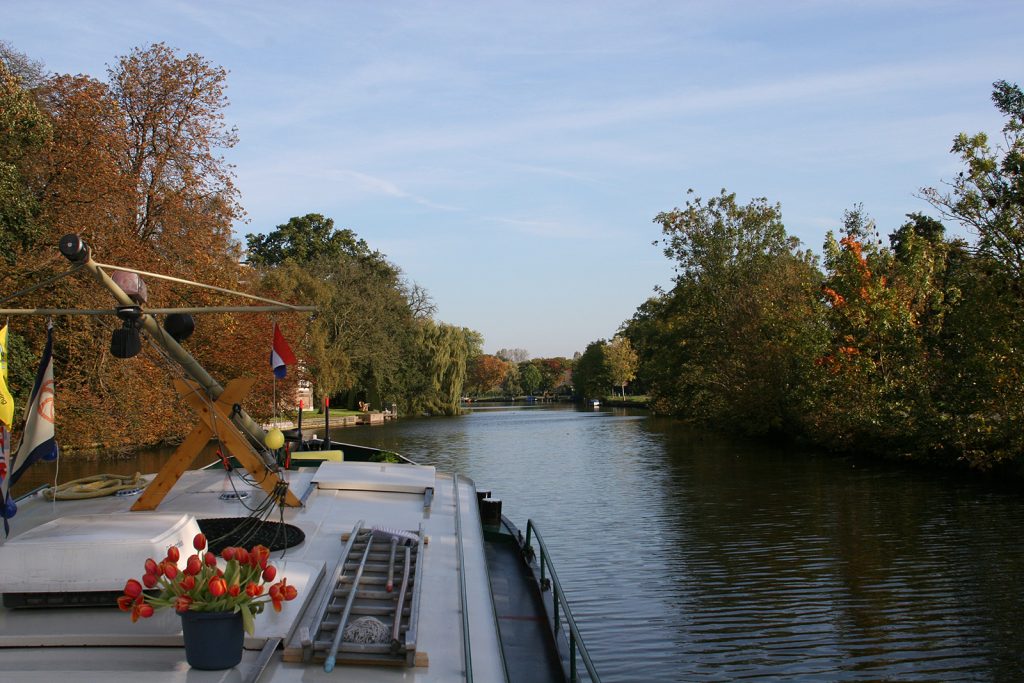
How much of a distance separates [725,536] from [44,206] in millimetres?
21873

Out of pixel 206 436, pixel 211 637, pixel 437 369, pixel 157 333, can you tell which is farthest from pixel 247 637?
pixel 437 369

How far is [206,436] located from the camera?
8.24m

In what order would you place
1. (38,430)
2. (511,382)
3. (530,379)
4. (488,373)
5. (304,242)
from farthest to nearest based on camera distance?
1. (530,379)
2. (511,382)
3. (488,373)
4. (304,242)
5. (38,430)

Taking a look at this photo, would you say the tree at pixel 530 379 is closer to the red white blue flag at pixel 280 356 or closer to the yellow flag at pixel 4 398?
the red white blue flag at pixel 280 356

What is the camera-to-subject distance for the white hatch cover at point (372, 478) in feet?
36.5

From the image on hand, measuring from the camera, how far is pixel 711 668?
1062 cm

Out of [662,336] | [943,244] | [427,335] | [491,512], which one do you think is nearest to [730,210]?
[662,336]

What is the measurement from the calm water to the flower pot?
6.03 metres

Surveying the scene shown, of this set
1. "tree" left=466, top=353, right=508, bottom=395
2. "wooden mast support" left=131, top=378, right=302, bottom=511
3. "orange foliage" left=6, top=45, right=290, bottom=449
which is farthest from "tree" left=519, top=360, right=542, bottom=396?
"wooden mast support" left=131, top=378, right=302, bottom=511

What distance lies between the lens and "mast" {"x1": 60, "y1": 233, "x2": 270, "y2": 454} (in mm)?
6898

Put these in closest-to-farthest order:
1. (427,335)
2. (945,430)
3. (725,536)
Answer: (725,536) → (945,430) → (427,335)

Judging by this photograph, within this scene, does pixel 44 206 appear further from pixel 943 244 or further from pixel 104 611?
pixel 943 244

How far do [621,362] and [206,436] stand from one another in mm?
121889

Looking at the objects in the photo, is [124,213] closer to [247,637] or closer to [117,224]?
Result: [117,224]
